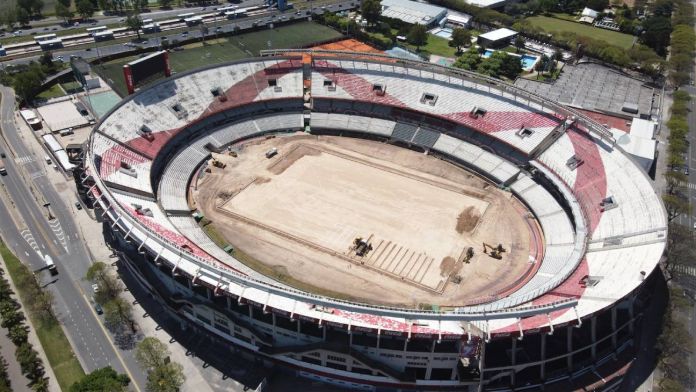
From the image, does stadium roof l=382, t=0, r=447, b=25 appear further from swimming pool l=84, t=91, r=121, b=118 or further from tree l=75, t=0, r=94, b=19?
tree l=75, t=0, r=94, b=19

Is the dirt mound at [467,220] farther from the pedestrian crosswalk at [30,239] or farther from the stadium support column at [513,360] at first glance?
the pedestrian crosswalk at [30,239]

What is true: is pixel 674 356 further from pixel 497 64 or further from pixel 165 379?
pixel 497 64

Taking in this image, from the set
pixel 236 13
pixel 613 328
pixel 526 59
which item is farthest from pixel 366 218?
pixel 236 13

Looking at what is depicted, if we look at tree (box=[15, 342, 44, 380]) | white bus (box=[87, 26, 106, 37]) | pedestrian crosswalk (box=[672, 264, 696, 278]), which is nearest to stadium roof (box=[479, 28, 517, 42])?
pedestrian crosswalk (box=[672, 264, 696, 278])

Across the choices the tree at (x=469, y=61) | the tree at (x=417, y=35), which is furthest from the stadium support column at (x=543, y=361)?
the tree at (x=417, y=35)

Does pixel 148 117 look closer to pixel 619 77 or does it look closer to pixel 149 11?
pixel 149 11
